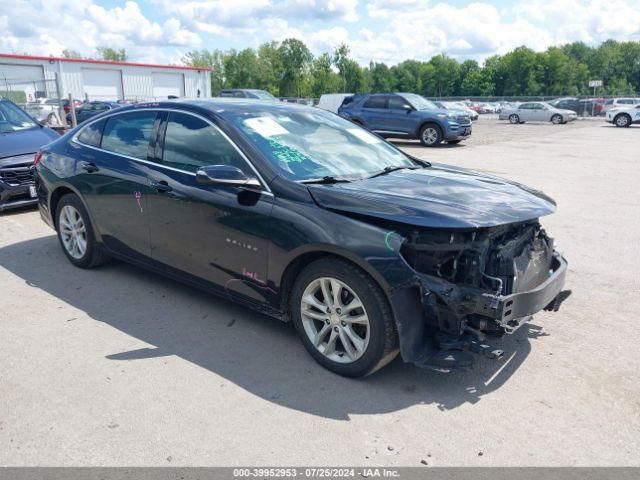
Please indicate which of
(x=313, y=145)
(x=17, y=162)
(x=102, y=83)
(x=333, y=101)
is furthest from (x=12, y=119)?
(x=102, y=83)

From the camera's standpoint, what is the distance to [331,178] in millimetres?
3871

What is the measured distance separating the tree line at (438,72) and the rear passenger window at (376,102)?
6260 cm

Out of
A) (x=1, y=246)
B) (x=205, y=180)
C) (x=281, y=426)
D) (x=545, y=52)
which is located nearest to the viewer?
(x=281, y=426)

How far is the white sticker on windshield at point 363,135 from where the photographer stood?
4883 millimetres

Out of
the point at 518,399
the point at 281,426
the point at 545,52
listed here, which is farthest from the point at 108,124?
the point at 545,52

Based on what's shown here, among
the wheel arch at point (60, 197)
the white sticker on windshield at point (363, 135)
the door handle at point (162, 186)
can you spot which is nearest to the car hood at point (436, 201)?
the white sticker on windshield at point (363, 135)

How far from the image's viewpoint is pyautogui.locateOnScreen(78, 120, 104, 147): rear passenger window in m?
5.32

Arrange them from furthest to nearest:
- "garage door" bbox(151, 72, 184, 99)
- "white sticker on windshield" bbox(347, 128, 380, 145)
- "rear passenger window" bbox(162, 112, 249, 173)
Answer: "garage door" bbox(151, 72, 184, 99) < "white sticker on windshield" bbox(347, 128, 380, 145) < "rear passenger window" bbox(162, 112, 249, 173)

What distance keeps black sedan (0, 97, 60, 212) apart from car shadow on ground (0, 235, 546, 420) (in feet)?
8.80

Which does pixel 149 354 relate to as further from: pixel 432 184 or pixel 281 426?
pixel 432 184

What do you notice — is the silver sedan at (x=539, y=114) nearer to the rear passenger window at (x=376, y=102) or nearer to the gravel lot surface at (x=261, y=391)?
the rear passenger window at (x=376, y=102)

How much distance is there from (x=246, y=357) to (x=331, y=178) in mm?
1374

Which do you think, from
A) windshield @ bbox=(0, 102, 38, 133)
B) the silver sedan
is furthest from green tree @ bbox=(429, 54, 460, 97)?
windshield @ bbox=(0, 102, 38, 133)

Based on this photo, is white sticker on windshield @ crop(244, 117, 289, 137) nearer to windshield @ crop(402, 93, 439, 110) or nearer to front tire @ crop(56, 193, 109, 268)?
front tire @ crop(56, 193, 109, 268)
